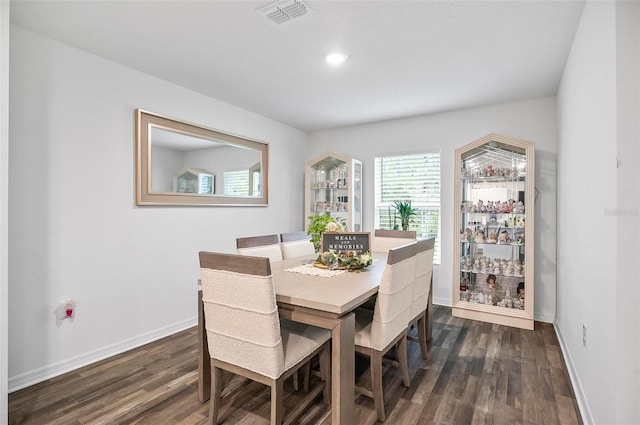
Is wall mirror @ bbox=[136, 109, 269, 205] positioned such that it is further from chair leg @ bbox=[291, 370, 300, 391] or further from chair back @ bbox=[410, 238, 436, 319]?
chair back @ bbox=[410, 238, 436, 319]

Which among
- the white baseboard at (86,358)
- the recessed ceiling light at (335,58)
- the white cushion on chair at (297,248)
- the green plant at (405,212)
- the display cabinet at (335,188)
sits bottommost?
the white baseboard at (86,358)

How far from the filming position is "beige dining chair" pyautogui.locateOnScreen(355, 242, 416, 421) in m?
1.89

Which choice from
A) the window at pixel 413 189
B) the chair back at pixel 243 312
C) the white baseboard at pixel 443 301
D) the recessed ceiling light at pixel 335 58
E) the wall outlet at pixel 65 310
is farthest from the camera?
the window at pixel 413 189

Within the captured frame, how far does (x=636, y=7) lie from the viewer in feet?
4.49

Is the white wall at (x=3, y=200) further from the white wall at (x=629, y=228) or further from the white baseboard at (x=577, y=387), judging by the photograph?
the white baseboard at (x=577, y=387)

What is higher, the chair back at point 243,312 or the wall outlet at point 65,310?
the chair back at point 243,312

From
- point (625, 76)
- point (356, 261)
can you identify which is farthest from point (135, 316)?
point (625, 76)

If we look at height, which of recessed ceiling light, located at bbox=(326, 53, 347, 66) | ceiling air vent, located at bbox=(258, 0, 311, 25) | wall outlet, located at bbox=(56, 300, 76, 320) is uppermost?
ceiling air vent, located at bbox=(258, 0, 311, 25)

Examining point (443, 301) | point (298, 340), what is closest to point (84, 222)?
point (298, 340)

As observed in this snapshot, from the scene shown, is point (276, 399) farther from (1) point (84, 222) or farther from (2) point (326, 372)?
(1) point (84, 222)

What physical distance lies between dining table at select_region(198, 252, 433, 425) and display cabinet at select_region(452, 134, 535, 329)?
Answer: 2.09m

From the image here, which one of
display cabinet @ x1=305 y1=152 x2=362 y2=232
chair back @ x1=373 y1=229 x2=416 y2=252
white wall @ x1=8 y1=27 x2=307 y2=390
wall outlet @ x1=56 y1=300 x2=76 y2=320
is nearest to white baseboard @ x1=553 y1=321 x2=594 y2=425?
chair back @ x1=373 y1=229 x2=416 y2=252

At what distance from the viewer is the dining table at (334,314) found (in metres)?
1.65

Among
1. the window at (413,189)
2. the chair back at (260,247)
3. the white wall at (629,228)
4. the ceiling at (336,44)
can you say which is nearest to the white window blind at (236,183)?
the ceiling at (336,44)
